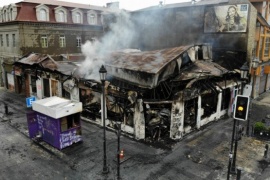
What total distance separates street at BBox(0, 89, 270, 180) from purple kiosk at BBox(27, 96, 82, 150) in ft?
1.58

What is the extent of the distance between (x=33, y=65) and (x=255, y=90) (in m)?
21.3

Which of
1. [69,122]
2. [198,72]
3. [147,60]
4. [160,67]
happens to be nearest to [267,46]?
[198,72]

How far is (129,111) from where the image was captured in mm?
13102

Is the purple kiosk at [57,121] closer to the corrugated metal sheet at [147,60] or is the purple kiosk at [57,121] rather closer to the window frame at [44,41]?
the corrugated metal sheet at [147,60]

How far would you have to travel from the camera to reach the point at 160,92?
13.3 m

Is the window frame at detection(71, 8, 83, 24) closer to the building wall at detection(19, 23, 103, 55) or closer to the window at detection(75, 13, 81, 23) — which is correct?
the window at detection(75, 13, 81, 23)

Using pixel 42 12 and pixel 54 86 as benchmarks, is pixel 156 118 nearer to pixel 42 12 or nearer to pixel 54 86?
pixel 54 86

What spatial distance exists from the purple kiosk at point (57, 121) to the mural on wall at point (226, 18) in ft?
43.2

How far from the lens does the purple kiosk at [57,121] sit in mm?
11398

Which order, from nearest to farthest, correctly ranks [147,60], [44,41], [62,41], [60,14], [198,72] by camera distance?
[198,72]
[147,60]
[44,41]
[60,14]
[62,41]

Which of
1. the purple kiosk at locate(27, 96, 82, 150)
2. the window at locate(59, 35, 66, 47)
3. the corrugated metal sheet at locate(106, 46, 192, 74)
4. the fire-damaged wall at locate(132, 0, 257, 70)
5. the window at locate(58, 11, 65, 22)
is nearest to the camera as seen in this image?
the purple kiosk at locate(27, 96, 82, 150)

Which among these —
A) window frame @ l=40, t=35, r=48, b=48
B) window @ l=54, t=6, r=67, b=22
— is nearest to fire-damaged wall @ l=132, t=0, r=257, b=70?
window @ l=54, t=6, r=67, b=22

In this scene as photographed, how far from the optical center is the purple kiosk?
37.4 ft

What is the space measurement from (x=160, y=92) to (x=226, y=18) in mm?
9281
